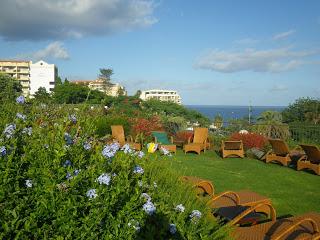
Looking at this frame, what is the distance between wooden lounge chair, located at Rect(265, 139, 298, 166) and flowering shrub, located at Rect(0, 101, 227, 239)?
856 centimetres

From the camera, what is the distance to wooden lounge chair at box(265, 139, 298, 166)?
10922 millimetres

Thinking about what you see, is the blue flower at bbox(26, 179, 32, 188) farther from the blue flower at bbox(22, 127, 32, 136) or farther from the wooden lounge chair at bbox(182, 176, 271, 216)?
the wooden lounge chair at bbox(182, 176, 271, 216)

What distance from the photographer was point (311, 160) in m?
10.1

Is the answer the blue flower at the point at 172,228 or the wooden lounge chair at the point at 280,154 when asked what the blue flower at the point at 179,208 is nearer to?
the blue flower at the point at 172,228

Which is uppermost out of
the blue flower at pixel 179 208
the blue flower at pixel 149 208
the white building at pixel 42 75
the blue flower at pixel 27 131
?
the white building at pixel 42 75

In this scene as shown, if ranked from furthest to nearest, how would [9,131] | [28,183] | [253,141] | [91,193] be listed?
[253,141] → [9,131] → [28,183] → [91,193]

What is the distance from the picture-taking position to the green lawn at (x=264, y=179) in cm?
671

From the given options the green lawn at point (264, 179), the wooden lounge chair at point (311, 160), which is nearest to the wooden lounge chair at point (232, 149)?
A: the green lawn at point (264, 179)

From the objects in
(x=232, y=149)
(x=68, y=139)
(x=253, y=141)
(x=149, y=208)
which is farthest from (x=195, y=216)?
(x=253, y=141)

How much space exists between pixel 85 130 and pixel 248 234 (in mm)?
1791

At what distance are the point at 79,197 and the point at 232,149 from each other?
413 inches

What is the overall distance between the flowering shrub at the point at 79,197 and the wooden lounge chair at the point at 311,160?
7.62 meters

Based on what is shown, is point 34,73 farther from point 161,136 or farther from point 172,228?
point 172,228

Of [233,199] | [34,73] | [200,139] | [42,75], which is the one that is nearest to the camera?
[233,199]
